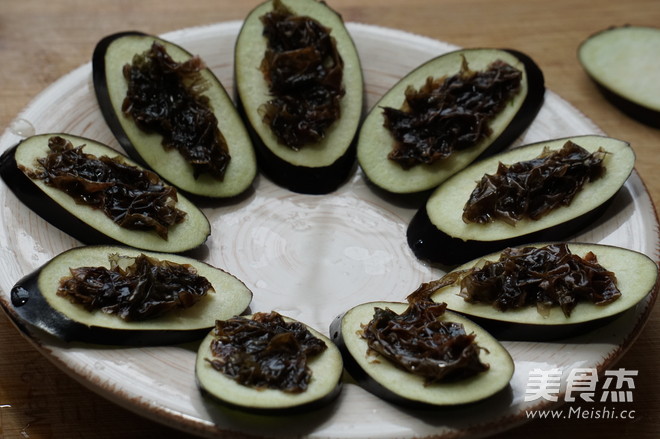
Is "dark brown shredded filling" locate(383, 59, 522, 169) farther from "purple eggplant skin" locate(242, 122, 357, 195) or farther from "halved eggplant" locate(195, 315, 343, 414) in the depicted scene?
"halved eggplant" locate(195, 315, 343, 414)

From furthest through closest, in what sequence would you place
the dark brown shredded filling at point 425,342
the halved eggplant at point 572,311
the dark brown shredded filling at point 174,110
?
the dark brown shredded filling at point 174,110 → the halved eggplant at point 572,311 → the dark brown shredded filling at point 425,342

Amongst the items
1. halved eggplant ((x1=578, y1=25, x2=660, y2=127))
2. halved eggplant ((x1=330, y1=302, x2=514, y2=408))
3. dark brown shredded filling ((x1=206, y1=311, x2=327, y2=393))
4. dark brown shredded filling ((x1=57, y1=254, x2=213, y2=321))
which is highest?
dark brown shredded filling ((x1=57, y1=254, x2=213, y2=321))

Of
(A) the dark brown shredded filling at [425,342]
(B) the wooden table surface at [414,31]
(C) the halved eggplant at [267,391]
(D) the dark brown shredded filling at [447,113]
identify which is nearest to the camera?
(C) the halved eggplant at [267,391]

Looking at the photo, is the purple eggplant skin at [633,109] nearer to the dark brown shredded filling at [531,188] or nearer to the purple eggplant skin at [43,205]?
the dark brown shredded filling at [531,188]

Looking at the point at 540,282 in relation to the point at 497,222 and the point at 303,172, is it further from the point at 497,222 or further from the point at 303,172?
the point at 303,172

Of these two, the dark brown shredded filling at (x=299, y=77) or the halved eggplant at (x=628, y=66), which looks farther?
the halved eggplant at (x=628, y=66)

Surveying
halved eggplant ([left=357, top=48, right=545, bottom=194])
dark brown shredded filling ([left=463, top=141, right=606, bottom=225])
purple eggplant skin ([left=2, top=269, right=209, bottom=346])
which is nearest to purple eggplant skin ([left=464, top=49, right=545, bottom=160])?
halved eggplant ([left=357, top=48, right=545, bottom=194])

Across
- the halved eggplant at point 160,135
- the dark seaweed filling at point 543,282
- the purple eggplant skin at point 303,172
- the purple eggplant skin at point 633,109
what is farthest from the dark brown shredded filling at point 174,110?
the purple eggplant skin at point 633,109
